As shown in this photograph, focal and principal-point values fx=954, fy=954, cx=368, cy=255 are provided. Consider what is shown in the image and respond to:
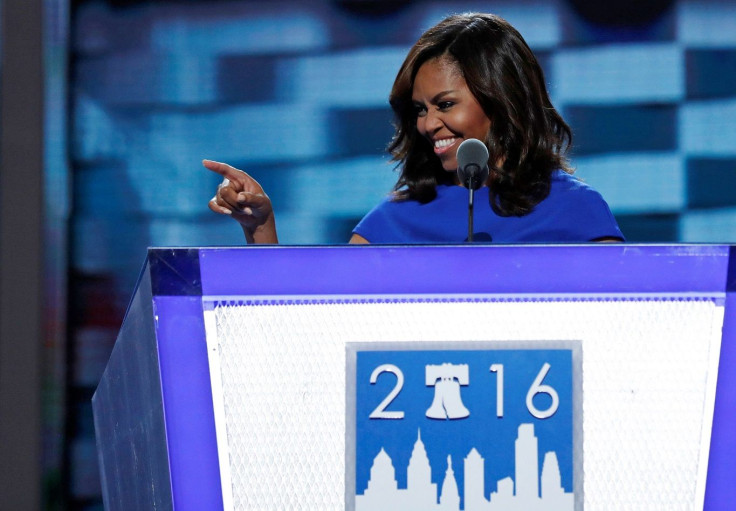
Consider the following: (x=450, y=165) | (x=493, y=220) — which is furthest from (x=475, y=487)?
(x=450, y=165)

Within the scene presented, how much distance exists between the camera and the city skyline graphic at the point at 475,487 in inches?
25.5

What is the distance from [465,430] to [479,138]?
2.72 ft

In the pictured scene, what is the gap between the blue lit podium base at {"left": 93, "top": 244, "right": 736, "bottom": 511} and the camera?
653 millimetres

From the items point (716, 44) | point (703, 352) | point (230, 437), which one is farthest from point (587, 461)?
point (716, 44)

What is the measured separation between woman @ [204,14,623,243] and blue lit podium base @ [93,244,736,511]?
631mm

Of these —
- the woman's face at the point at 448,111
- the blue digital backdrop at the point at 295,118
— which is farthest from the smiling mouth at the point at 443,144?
the blue digital backdrop at the point at 295,118

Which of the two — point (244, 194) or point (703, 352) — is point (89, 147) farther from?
point (703, 352)

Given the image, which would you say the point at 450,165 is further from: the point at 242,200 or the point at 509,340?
the point at 509,340

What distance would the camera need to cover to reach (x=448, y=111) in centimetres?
142

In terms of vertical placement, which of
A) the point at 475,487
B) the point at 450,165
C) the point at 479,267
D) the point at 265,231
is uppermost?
the point at 450,165

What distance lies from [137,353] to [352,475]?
18 cm

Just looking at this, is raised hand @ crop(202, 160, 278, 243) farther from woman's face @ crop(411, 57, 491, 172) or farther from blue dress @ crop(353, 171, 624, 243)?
woman's face @ crop(411, 57, 491, 172)

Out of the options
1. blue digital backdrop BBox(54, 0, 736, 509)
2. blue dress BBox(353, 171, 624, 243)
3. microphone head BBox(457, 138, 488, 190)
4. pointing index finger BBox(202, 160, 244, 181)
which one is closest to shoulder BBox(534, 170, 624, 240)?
blue dress BBox(353, 171, 624, 243)

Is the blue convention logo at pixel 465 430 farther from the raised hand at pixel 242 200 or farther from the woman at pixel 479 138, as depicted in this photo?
the woman at pixel 479 138
